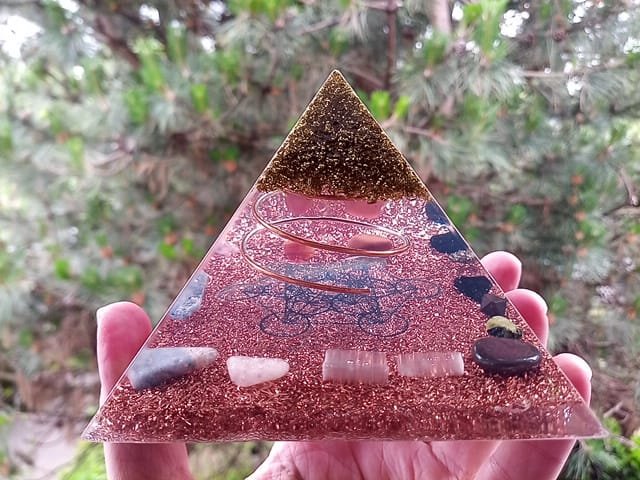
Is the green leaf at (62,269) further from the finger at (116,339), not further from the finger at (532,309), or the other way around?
the finger at (532,309)

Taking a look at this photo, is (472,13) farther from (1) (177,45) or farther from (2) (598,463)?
(2) (598,463)

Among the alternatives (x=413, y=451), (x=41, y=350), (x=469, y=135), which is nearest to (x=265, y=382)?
(x=413, y=451)

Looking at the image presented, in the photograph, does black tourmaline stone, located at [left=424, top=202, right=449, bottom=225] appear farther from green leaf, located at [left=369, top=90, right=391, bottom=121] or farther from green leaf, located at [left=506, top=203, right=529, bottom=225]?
green leaf, located at [left=506, top=203, right=529, bottom=225]

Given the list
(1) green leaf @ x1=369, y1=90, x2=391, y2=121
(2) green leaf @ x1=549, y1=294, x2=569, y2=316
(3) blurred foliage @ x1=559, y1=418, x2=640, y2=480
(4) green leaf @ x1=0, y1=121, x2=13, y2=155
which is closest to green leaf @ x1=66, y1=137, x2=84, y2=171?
(4) green leaf @ x1=0, y1=121, x2=13, y2=155

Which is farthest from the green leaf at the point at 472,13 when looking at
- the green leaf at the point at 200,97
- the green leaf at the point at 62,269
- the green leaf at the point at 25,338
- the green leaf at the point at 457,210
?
the green leaf at the point at 25,338

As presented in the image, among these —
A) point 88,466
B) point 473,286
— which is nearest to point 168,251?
point 473,286

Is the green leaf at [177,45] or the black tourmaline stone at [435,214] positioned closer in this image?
the black tourmaline stone at [435,214]

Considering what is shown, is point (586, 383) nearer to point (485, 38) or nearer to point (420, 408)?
point (420, 408)
